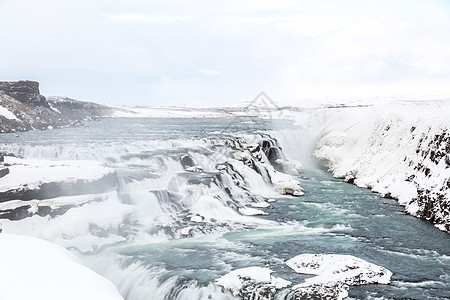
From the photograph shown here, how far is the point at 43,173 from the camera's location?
60.1 feet

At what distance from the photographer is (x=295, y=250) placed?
51.8ft

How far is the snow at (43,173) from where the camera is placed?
695 inches

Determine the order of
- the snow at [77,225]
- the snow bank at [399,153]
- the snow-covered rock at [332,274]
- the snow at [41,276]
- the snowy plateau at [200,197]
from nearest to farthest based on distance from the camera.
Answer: the snow at [41,276]
the snowy plateau at [200,197]
the snow-covered rock at [332,274]
the snow at [77,225]
the snow bank at [399,153]

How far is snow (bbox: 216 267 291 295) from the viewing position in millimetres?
12188

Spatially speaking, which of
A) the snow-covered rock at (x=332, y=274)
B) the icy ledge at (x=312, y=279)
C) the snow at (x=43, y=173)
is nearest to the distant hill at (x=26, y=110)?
the snow at (x=43, y=173)

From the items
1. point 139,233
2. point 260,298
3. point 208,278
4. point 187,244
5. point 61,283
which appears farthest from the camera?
point 139,233

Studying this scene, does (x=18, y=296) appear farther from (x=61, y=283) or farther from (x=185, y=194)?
(x=185, y=194)

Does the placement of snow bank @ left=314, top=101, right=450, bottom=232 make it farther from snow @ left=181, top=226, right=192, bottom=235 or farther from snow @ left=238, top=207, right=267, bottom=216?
snow @ left=181, top=226, right=192, bottom=235

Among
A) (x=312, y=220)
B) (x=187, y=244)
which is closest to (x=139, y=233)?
(x=187, y=244)

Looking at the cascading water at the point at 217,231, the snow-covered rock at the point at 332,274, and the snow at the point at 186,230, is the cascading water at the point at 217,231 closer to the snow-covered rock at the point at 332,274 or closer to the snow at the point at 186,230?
the snow at the point at 186,230

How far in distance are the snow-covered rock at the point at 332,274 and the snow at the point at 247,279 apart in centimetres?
64

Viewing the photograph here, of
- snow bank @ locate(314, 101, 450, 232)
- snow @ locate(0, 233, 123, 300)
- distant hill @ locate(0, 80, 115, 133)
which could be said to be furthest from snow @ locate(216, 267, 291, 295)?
distant hill @ locate(0, 80, 115, 133)

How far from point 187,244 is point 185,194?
6349 millimetres

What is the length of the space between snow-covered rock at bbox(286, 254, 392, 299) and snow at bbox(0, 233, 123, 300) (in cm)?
597
